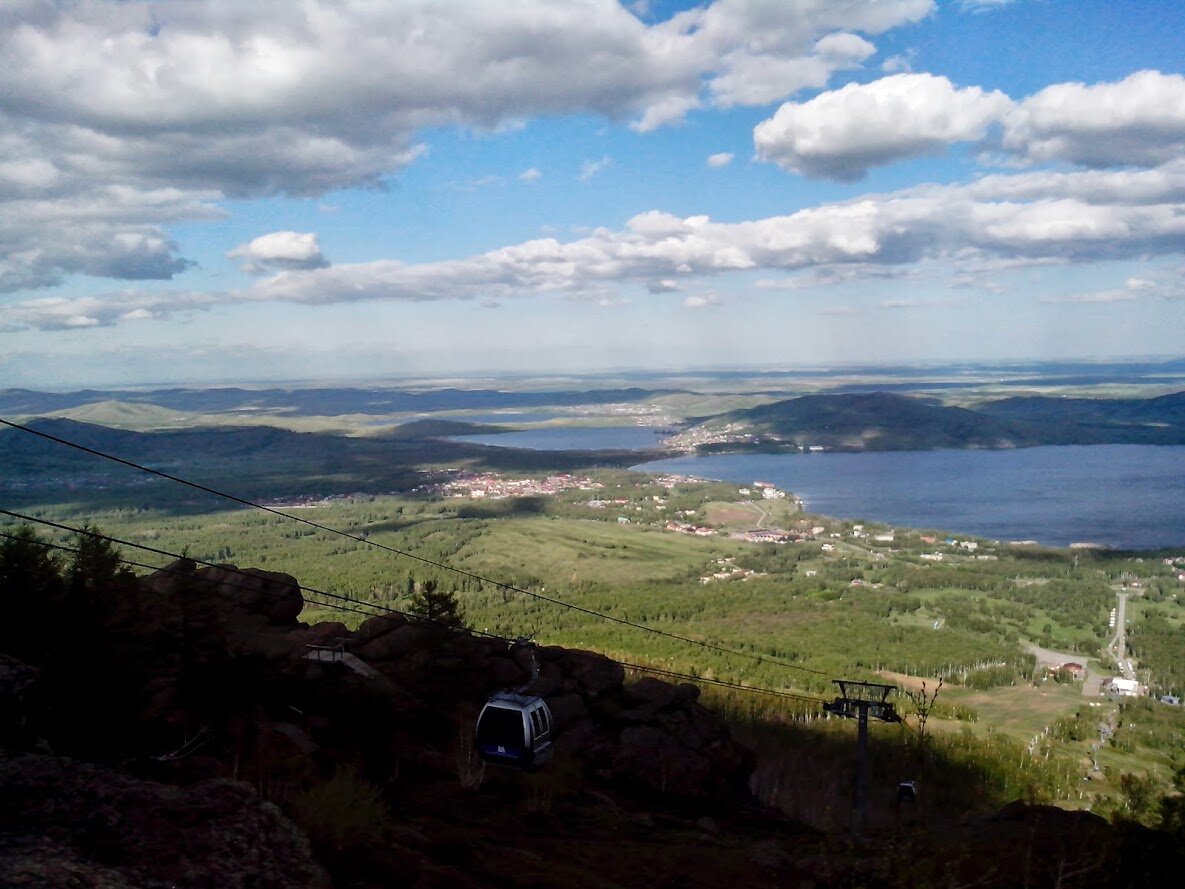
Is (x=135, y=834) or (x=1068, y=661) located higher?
(x=135, y=834)

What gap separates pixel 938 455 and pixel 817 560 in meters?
106

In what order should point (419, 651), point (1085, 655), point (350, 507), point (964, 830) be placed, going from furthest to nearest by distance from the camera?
point (350, 507), point (1085, 655), point (419, 651), point (964, 830)

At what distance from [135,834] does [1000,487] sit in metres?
149

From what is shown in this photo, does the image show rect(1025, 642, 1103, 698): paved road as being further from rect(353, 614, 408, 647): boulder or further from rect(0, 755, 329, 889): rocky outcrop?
rect(0, 755, 329, 889): rocky outcrop

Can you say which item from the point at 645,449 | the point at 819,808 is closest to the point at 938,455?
the point at 645,449

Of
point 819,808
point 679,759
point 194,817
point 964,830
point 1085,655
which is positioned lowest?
point 1085,655

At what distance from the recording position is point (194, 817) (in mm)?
9266

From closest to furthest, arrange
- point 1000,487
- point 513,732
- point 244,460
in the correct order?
point 513,732, point 1000,487, point 244,460

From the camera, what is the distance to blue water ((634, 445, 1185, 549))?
108 m

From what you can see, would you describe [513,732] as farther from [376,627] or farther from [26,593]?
[26,593]

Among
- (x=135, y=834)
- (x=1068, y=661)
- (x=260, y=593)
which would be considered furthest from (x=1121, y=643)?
(x=135, y=834)

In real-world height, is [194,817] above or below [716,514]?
above

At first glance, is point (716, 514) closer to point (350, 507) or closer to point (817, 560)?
point (817, 560)

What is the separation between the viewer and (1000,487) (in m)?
138
